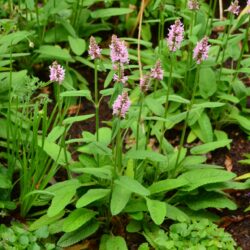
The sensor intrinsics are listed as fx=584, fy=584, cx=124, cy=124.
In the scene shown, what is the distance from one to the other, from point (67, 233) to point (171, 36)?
4.17ft

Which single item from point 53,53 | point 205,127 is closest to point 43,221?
point 205,127

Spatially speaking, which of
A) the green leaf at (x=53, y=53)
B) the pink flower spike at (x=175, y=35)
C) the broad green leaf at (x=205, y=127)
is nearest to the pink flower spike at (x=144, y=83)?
the pink flower spike at (x=175, y=35)

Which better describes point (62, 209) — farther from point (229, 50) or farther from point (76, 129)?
point (229, 50)

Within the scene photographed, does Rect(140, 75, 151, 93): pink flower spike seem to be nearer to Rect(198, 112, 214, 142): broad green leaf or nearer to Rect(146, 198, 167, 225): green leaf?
Rect(146, 198, 167, 225): green leaf

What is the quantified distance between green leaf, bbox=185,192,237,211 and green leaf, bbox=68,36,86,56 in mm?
A: 1559

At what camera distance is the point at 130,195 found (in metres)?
3.27

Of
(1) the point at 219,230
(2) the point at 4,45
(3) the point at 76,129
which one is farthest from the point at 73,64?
(1) the point at 219,230

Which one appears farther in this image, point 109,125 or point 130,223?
point 109,125

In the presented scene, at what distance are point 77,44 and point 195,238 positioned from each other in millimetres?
1996

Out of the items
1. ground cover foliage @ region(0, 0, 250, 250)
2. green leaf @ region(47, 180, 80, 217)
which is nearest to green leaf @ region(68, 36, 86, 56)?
ground cover foliage @ region(0, 0, 250, 250)

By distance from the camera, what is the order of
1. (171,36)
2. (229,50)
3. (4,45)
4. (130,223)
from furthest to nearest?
(229,50), (4,45), (130,223), (171,36)

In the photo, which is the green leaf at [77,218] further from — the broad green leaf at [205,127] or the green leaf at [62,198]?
the broad green leaf at [205,127]

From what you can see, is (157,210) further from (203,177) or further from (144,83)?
(144,83)

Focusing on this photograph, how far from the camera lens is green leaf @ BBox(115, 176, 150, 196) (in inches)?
119
